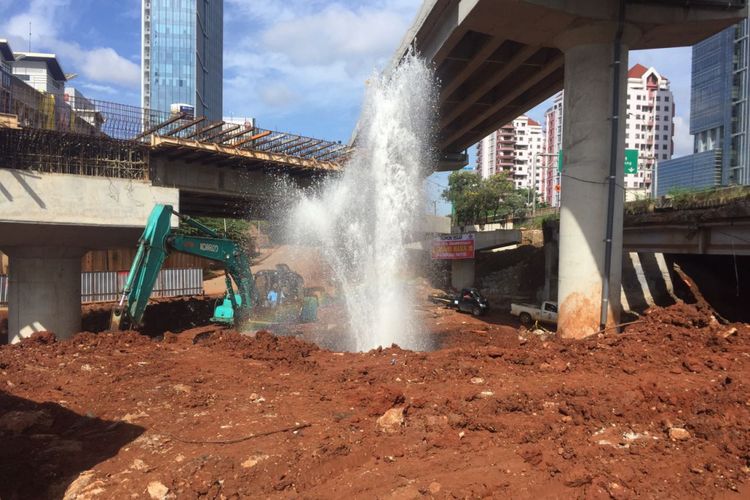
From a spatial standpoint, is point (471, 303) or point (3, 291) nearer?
point (3, 291)

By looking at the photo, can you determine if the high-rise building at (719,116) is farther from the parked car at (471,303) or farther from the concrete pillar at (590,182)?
the concrete pillar at (590,182)

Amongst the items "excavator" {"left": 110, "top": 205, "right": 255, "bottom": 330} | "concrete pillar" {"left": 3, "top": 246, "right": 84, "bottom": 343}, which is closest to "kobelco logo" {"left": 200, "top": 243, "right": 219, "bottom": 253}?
"excavator" {"left": 110, "top": 205, "right": 255, "bottom": 330}

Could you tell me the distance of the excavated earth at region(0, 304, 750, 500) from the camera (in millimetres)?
5621

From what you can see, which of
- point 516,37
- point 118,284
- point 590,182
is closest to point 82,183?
point 118,284

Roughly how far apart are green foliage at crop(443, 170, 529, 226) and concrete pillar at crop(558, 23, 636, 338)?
3654 centimetres

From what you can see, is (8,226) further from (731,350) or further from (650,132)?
(650,132)

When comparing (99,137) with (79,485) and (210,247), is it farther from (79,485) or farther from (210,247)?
(79,485)

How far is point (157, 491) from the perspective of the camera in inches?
218

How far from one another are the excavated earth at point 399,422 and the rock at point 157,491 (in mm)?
14

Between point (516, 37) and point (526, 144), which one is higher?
point (526, 144)

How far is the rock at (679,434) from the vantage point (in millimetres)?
6234

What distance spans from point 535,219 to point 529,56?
21300 millimetres

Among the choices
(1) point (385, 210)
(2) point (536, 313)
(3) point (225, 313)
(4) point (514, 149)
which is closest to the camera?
(1) point (385, 210)

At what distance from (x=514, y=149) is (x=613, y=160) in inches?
4614
